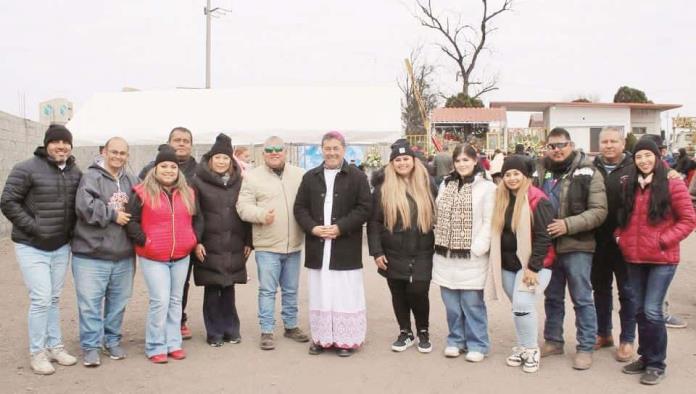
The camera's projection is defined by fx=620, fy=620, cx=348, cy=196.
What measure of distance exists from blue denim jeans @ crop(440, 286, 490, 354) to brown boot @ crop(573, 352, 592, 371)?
703 millimetres

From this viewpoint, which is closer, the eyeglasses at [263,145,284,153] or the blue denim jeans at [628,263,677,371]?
the blue denim jeans at [628,263,677,371]

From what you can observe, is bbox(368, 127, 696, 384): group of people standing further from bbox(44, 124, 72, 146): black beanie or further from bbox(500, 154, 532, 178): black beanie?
bbox(44, 124, 72, 146): black beanie

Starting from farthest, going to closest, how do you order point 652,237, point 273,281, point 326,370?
point 273,281 < point 326,370 < point 652,237

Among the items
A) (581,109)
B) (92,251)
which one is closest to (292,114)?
(92,251)

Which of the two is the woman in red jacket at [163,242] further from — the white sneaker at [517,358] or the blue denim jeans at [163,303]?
the white sneaker at [517,358]

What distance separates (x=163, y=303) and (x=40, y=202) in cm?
125

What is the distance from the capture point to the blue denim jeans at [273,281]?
5.59 m

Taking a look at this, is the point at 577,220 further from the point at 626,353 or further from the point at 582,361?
the point at 626,353

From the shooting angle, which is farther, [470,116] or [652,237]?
[470,116]

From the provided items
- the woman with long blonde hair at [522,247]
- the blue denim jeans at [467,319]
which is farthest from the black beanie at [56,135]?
the woman with long blonde hair at [522,247]

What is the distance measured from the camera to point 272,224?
18.2 ft

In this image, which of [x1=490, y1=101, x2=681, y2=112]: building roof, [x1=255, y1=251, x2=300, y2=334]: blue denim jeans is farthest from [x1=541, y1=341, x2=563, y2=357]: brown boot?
[x1=490, y1=101, x2=681, y2=112]: building roof

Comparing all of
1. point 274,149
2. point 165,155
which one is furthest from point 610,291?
point 165,155

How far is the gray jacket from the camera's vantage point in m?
4.86
